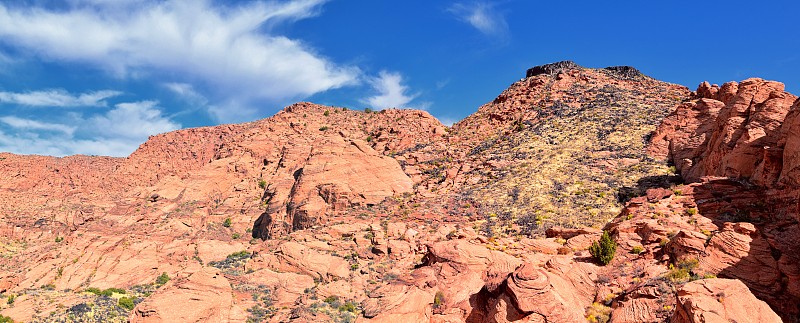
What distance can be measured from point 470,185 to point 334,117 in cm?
4198

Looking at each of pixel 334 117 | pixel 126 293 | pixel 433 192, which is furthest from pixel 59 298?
pixel 334 117

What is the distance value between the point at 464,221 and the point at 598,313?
20.1m

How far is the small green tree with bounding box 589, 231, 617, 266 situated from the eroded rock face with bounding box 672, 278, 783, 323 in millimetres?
7597

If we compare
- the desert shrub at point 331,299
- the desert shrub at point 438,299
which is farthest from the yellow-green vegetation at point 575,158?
the desert shrub at point 331,299

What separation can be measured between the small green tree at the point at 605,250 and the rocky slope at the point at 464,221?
52 centimetres

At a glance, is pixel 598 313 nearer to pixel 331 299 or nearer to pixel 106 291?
pixel 331 299

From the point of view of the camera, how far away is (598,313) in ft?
69.1

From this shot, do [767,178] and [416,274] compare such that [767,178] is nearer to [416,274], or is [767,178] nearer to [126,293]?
[416,274]

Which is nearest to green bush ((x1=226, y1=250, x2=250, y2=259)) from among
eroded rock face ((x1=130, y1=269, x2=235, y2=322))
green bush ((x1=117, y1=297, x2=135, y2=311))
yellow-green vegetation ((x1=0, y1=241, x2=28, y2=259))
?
green bush ((x1=117, y1=297, x2=135, y2=311))

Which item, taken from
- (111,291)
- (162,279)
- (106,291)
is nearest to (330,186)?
(162,279)

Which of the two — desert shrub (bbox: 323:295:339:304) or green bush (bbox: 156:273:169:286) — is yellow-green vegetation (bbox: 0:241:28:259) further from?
desert shrub (bbox: 323:295:339:304)

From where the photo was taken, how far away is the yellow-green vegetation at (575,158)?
39469 millimetres

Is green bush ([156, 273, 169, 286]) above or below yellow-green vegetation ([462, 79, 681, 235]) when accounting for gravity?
below

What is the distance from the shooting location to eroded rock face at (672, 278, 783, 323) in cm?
1548
